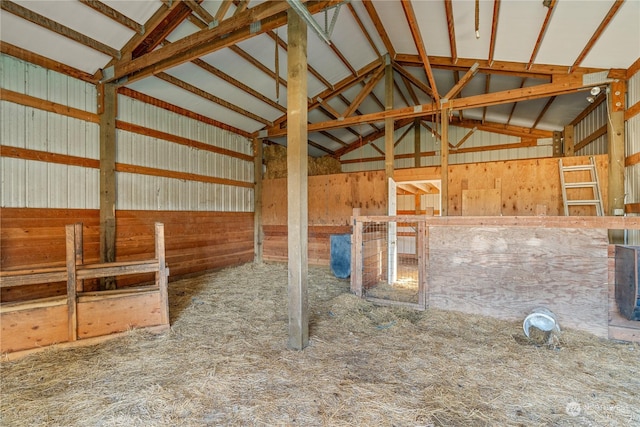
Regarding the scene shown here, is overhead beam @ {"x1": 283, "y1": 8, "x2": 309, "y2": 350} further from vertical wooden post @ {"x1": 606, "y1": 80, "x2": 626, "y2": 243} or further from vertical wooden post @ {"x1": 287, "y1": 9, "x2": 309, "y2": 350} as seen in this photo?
vertical wooden post @ {"x1": 606, "y1": 80, "x2": 626, "y2": 243}

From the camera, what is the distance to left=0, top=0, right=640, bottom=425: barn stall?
7.15 feet

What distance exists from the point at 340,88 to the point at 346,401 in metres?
Result: 6.20

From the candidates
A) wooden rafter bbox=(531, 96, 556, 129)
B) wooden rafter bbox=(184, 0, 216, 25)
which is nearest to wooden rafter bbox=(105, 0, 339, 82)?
wooden rafter bbox=(184, 0, 216, 25)

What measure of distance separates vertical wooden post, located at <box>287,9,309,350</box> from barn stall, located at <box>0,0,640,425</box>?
0.02 m

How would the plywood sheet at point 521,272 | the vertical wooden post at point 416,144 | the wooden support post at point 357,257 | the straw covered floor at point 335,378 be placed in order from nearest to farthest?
the straw covered floor at point 335,378
the plywood sheet at point 521,272
the wooden support post at point 357,257
the vertical wooden post at point 416,144

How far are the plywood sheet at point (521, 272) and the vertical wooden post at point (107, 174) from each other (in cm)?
→ 479

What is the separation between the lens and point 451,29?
457 cm

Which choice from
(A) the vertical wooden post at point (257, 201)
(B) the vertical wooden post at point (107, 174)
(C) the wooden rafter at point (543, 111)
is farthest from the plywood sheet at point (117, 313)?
(C) the wooden rafter at point (543, 111)

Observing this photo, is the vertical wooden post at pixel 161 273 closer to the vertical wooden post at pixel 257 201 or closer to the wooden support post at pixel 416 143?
the vertical wooden post at pixel 257 201

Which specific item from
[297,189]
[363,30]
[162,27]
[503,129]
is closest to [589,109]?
[503,129]

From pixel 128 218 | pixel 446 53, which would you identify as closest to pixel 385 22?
pixel 446 53

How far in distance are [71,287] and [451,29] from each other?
582 centimetres

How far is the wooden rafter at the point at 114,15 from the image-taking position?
3.56m

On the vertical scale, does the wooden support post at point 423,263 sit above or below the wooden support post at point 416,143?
below
